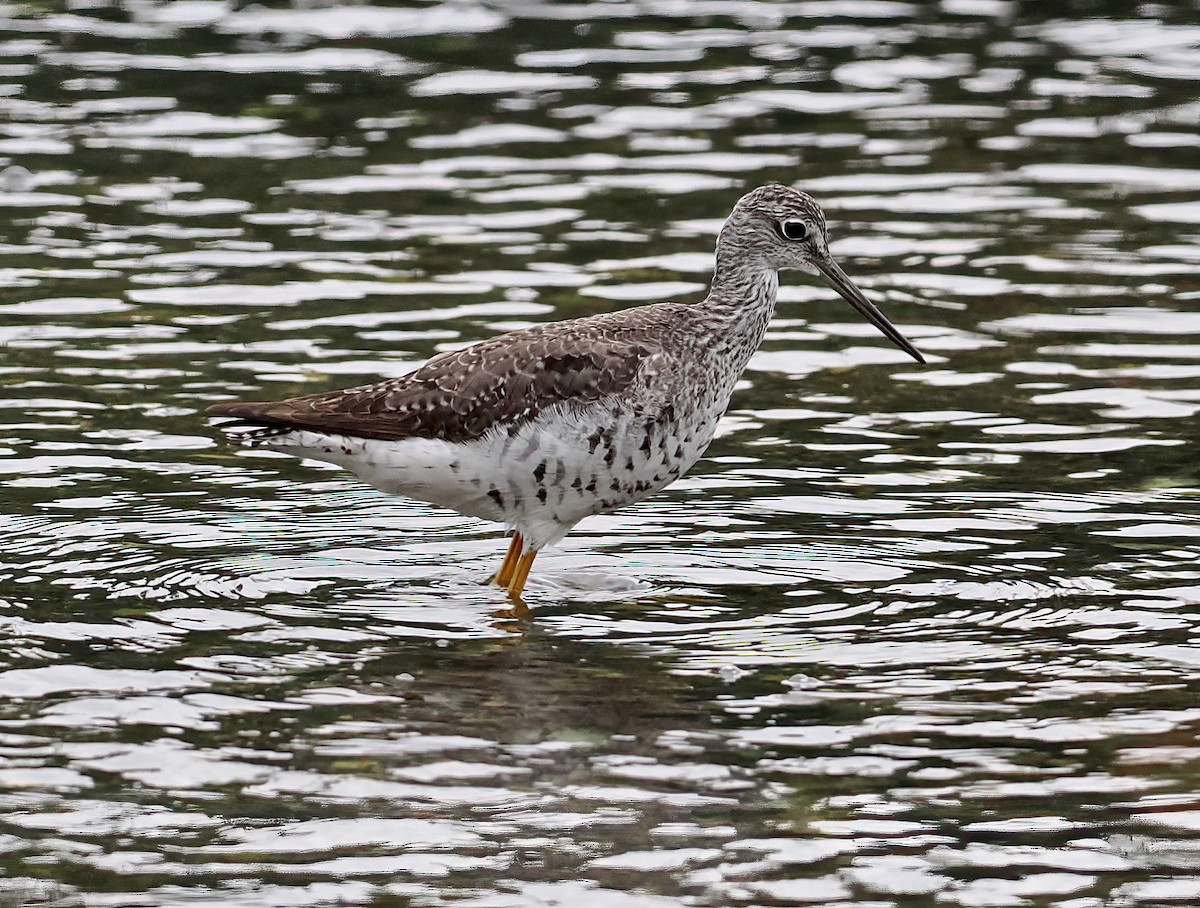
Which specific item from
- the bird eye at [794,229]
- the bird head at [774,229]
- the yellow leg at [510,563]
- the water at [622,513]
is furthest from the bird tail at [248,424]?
the bird eye at [794,229]

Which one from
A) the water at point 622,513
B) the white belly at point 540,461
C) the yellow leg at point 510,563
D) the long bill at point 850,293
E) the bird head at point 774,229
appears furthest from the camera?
the long bill at point 850,293

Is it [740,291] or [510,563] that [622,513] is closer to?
[510,563]

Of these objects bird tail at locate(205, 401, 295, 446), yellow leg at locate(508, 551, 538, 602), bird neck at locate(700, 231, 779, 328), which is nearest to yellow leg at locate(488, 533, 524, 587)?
yellow leg at locate(508, 551, 538, 602)

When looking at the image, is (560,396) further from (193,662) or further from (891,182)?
(891,182)

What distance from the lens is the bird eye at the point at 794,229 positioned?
37.2ft

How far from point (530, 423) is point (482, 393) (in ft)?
1.00

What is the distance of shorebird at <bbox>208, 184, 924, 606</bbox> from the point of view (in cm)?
1022

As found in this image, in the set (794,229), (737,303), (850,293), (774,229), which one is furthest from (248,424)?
(850,293)

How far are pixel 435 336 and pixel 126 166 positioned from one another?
4.98m

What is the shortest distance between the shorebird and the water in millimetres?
600

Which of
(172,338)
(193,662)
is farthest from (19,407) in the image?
(193,662)

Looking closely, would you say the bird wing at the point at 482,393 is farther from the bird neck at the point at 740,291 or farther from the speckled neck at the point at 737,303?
the bird neck at the point at 740,291

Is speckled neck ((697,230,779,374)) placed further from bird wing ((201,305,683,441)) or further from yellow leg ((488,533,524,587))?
yellow leg ((488,533,524,587))

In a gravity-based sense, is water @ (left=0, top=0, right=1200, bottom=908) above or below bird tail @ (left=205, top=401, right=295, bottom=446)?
below
